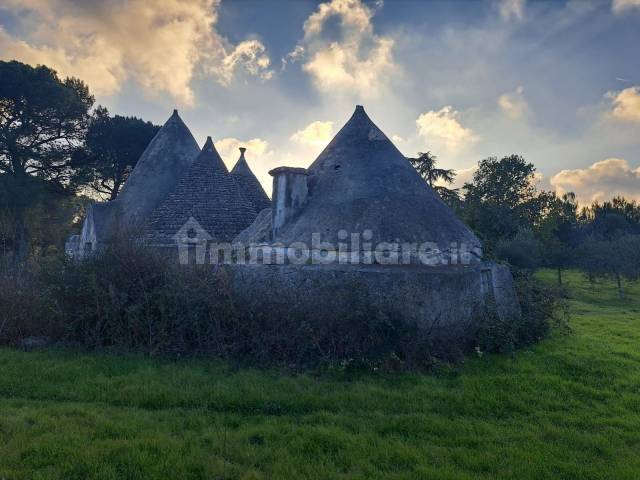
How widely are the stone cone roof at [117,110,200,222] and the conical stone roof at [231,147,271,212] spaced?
210 centimetres

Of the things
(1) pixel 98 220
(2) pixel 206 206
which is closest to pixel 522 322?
(2) pixel 206 206

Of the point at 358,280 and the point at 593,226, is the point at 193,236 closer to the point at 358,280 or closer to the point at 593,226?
the point at 358,280

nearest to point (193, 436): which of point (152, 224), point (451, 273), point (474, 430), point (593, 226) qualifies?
point (474, 430)

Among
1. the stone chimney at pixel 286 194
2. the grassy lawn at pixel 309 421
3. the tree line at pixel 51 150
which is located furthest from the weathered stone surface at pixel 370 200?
the tree line at pixel 51 150

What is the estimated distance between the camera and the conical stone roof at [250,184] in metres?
15.8

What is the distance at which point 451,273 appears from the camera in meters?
8.30

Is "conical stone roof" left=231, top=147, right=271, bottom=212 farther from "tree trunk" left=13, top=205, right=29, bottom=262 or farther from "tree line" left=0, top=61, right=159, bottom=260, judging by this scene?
"tree trunk" left=13, top=205, right=29, bottom=262

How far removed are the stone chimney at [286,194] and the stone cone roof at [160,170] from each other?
20.8 ft

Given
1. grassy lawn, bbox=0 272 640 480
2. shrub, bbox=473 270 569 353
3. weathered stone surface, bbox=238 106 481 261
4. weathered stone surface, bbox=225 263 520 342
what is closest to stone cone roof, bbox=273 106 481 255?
weathered stone surface, bbox=238 106 481 261

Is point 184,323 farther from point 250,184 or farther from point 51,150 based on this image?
point 51,150

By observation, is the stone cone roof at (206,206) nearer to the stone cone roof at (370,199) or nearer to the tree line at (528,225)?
the stone cone roof at (370,199)

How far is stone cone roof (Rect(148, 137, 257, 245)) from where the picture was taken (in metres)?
12.0

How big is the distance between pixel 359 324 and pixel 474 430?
2793 millimetres

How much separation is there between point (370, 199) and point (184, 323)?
5.52 metres
